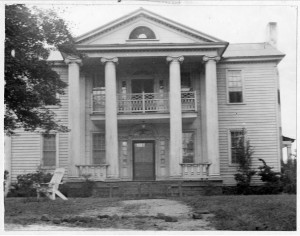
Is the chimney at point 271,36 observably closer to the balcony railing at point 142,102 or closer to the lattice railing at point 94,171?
the balcony railing at point 142,102

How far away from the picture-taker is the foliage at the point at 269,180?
18141 mm

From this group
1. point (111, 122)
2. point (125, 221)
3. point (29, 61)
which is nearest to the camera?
point (125, 221)

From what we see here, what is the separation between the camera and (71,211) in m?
11.5

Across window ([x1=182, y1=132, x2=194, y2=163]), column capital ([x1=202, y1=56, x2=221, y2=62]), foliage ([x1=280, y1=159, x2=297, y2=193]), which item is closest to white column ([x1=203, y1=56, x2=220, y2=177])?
column capital ([x1=202, y1=56, x2=221, y2=62])

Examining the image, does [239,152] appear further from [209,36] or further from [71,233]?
[71,233]

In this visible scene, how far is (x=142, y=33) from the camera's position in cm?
1905

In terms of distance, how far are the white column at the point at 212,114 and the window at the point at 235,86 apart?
6.13ft

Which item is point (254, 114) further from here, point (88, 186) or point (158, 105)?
point (88, 186)

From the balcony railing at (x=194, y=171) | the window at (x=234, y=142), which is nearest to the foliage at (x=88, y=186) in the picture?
the balcony railing at (x=194, y=171)

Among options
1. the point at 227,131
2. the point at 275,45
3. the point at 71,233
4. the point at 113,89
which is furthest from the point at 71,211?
the point at 275,45

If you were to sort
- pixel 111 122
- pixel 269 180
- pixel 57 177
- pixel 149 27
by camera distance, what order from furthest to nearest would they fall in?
pixel 149 27
pixel 269 180
pixel 111 122
pixel 57 177

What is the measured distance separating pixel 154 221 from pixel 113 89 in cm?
877

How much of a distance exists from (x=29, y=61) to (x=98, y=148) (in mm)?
8575

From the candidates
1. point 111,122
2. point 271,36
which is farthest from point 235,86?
point 111,122
